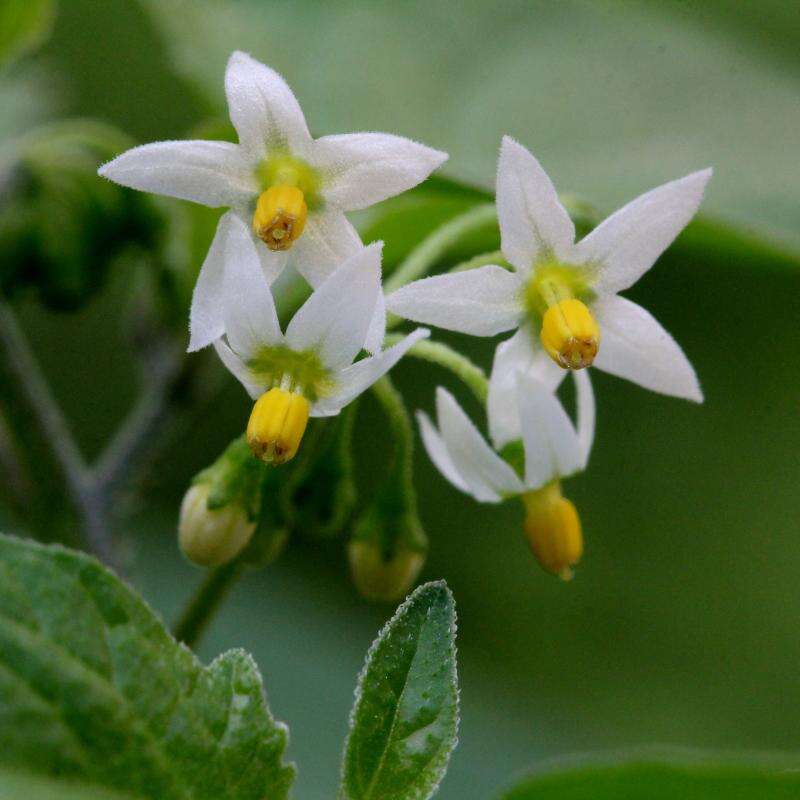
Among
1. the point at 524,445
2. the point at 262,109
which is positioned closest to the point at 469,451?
the point at 524,445

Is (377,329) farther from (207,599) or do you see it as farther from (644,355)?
(207,599)

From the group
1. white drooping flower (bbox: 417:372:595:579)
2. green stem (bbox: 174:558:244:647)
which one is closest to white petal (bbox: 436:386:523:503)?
white drooping flower (bbox: 417:372:595:579)

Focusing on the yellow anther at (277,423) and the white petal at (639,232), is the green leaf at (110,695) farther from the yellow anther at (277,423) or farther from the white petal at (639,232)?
the white petal at (639,232)

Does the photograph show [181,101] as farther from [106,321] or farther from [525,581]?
[525,581]

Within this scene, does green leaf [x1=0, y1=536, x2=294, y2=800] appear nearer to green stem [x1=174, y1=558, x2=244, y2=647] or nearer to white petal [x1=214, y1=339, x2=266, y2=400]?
white petal [x1=214, y1=339, x2=266, y2=400]

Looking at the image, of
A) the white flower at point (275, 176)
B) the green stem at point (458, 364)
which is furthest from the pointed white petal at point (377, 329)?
the green stem at point (458, 364)
